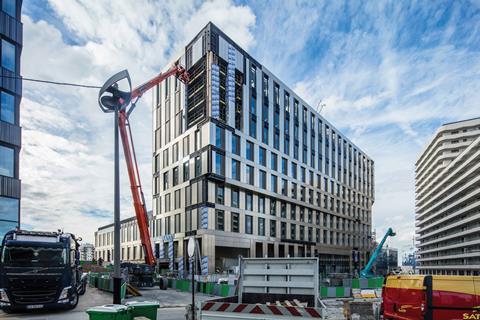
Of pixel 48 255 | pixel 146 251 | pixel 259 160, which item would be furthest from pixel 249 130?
pixel 48 255

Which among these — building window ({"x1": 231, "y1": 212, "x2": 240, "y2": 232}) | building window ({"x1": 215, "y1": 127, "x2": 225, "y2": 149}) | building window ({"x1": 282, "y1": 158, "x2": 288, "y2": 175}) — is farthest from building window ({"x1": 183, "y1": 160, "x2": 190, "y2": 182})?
building window ({"x1": 282, "y1": 158, "x2": 288, "y2": 175})

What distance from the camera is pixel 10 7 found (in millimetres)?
31266

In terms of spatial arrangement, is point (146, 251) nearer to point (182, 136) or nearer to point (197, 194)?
point (197, 194)

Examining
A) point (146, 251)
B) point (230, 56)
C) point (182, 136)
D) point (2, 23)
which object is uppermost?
point (230, 56)

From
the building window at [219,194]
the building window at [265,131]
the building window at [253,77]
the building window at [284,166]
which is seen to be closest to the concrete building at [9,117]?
the building window at [219,194]

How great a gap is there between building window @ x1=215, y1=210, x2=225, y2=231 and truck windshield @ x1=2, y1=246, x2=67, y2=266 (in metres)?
33.6

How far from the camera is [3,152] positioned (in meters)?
29.6

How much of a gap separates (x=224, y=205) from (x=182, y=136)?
1144 cm

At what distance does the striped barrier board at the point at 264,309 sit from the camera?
8.27 m

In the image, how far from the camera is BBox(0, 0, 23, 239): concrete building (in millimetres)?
29397

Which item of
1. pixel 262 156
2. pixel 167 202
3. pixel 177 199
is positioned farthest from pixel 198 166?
pixel 262 156

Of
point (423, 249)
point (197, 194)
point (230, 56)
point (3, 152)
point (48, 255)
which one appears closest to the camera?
point (48, 255)

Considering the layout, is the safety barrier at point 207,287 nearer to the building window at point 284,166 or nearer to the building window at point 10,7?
the building window at point 10,7

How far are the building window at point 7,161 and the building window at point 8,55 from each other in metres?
6.11
